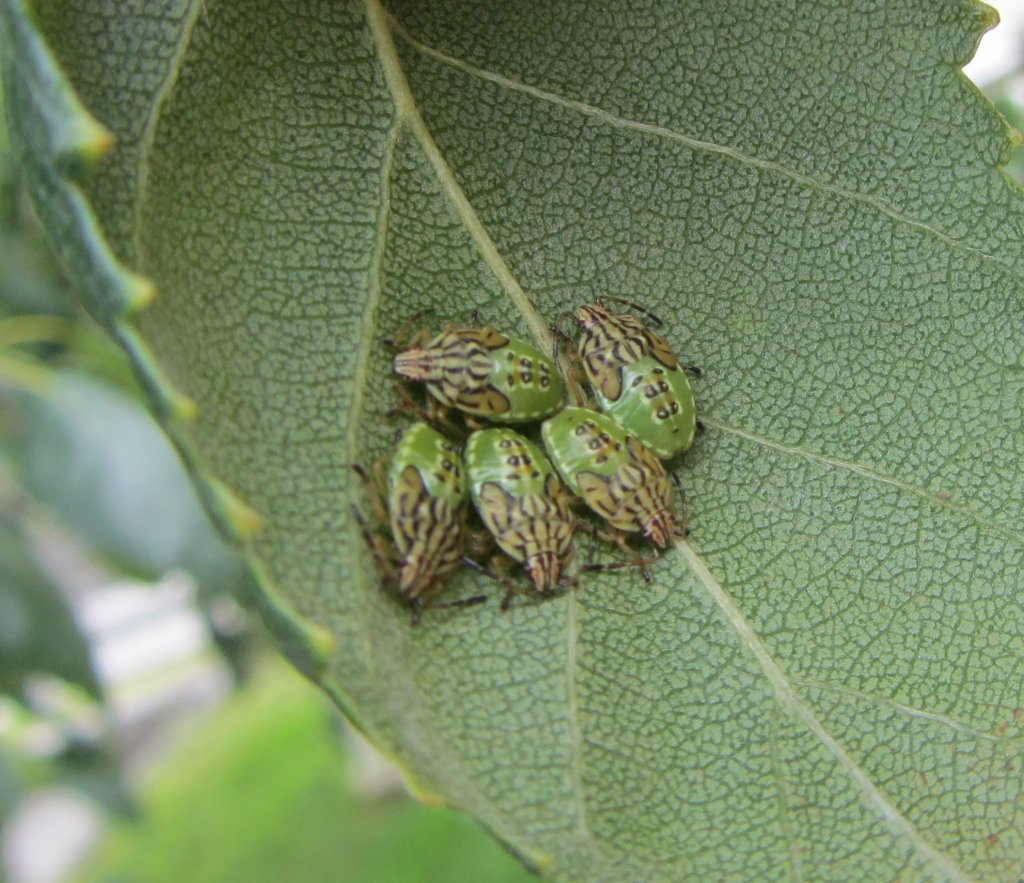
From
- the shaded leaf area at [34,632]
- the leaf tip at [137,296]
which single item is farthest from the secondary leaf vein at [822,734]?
the shaded leaf area at [34,632]

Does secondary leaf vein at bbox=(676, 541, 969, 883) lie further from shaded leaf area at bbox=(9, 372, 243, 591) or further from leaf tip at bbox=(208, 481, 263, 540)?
shaded leaf area at bbox=(9, 372, 243, 591)

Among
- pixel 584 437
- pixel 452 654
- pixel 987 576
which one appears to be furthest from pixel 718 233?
pixel 452 654

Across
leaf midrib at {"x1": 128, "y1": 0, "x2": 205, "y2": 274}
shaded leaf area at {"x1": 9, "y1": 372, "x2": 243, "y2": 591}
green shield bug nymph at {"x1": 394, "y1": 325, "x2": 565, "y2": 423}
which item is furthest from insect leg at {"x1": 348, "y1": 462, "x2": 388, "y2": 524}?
shaded leaf area at {"x1": 9, "y1": 372, "x2": 243, "y2": 591}

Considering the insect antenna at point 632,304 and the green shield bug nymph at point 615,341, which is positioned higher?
the insect antenna at point 632,304

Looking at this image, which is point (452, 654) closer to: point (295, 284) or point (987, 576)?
point (295, 284)

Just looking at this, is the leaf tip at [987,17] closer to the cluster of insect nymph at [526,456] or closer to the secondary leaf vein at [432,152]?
the cluster of insect nymph at [526,456]

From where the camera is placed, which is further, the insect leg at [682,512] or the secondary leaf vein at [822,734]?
the insect leg at [682,512]
